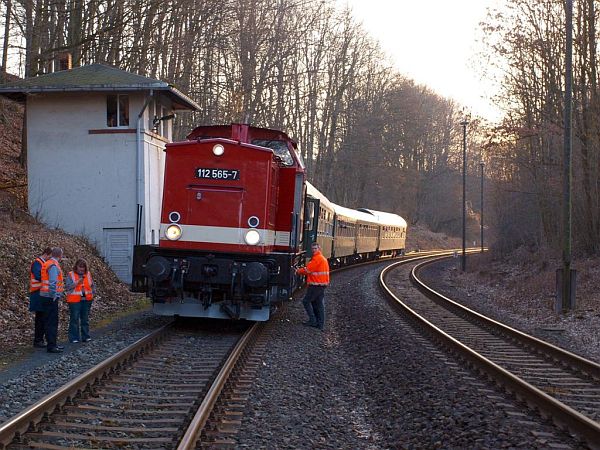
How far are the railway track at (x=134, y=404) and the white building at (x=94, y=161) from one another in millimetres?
9333

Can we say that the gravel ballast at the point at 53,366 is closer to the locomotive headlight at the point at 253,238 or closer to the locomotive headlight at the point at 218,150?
the locomotive headlight at the point at 253,238

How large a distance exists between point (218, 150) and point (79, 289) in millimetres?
3251

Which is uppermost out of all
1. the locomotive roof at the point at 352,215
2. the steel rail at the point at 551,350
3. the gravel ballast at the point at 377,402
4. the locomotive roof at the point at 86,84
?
the locomotive roof at the point at 86,84

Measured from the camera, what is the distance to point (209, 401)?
6816 millimetres

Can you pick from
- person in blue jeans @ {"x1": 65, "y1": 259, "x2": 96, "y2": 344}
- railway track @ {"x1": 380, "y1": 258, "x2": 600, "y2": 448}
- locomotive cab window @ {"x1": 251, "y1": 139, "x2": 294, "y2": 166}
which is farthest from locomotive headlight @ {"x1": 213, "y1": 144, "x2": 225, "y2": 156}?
railway track @ {"x1": 380, "y1": 258, "x2": 600, "y2": 448}

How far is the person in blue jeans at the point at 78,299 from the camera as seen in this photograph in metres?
10.8

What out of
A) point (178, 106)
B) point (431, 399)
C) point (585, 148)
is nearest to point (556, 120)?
point (585, 148)

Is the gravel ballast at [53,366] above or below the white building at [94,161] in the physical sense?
below

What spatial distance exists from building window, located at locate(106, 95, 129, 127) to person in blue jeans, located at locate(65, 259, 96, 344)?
359 inches

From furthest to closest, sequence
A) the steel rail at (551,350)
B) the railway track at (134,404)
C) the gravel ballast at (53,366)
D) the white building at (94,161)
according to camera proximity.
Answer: the white building at (94,161) → the steel rail at (551,350) → the gravel ballast at (53,366) → the railway track at (134,404)

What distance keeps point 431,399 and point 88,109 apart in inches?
574

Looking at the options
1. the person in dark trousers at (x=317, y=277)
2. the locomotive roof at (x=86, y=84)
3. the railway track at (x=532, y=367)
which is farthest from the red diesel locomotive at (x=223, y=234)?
the locomotive roof at (x=86, y=84)

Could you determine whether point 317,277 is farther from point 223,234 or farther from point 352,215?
point 352,215

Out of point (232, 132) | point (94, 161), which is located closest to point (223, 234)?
point (232, 132)
